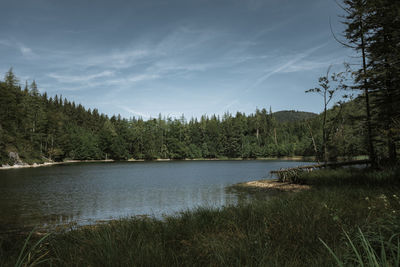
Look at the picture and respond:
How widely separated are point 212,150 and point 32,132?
70.4 metres

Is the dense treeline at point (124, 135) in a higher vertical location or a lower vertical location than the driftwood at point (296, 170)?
higher

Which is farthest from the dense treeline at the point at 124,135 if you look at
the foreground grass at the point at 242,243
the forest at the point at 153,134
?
the foreground grass at the point at 242,243

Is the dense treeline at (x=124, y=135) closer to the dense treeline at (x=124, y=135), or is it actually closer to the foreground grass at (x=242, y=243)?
the dense treeline at (x=124, y=135)

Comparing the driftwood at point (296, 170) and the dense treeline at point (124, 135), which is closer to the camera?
the driftwood at point (296, 170)

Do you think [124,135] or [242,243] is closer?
[242,243]

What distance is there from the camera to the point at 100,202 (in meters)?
15.9

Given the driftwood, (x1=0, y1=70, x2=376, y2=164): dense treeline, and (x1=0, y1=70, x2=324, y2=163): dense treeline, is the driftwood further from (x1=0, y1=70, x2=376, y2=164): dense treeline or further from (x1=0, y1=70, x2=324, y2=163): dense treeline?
(x1=0, y1=70, x2=324, y2=163): dense treeline

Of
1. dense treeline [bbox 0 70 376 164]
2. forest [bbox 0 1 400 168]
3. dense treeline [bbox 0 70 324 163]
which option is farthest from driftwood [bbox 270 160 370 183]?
dense treeline [bbox 0 70 324 163]

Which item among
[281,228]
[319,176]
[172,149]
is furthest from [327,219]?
[172,149]

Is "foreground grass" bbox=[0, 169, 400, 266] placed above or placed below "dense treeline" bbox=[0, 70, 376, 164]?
below

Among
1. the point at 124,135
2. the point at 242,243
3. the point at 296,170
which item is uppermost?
the point at 124,135

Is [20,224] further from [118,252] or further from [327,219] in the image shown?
[327,219]

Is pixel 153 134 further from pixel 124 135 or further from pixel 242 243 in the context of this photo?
pixel 242 243

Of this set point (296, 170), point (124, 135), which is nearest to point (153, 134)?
point (124, 135)
